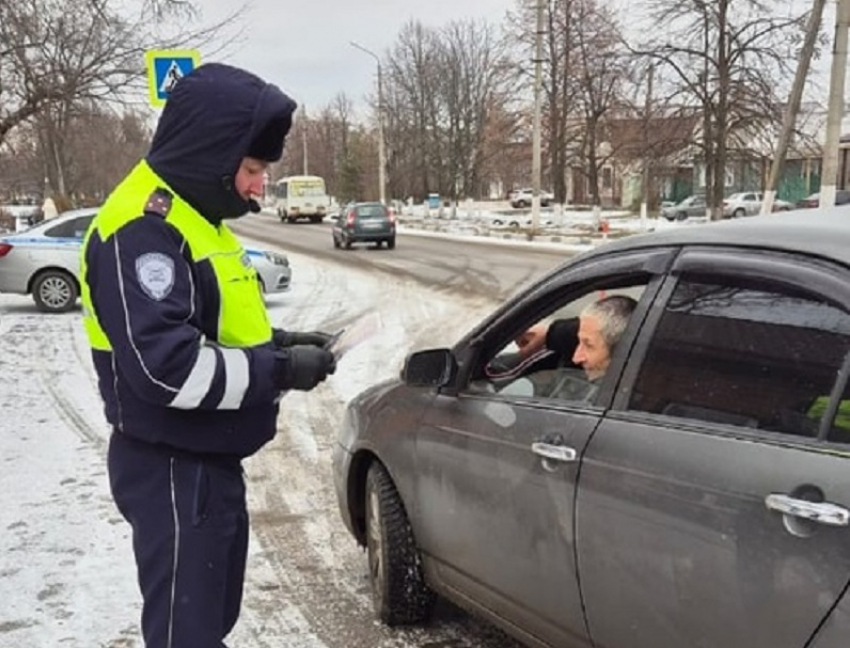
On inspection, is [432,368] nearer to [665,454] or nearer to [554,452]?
[554,452]

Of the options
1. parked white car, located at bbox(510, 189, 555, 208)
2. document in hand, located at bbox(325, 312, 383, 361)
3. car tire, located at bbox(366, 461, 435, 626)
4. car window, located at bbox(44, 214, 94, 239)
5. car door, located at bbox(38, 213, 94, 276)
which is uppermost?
document in hand, located at bbox(325, 312, 383, 361)

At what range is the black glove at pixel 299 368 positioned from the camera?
7.14 ft

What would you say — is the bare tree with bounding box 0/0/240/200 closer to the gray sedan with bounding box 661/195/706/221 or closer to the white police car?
the white police car

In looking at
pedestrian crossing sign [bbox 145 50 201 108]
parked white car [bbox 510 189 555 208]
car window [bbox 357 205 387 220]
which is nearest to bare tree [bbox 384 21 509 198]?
parked white car [bbox 510 189 555 208]

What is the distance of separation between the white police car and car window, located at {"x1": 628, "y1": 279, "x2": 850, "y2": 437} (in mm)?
11329

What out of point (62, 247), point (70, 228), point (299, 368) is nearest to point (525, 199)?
point (70, 228)

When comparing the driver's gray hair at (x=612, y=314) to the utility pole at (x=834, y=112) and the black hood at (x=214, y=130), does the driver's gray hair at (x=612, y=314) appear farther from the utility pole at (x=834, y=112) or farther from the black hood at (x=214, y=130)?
the utility pole at (x=834, y=112)

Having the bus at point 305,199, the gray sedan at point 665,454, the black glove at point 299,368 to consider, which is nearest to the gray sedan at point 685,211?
the bus at point 305,199

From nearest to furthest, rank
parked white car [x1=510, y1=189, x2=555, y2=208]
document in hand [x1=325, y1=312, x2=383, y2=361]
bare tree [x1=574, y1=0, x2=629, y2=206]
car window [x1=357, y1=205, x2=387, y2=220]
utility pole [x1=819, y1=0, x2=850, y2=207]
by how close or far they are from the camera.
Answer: document in hand [x1=325, y1=312, x2=383, y2=361], utility pole [x1=819, y1=0, x2=850, y2=207], car window [x1=357, y1=205, x2=387, y2=220], bare tree [x1=574, y1=0, x2=629, y2=206], parked white car [x1=510, y1=189, x2=555, y2=208]

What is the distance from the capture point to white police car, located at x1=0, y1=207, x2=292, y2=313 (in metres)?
13.1

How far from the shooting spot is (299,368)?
86.4 inches

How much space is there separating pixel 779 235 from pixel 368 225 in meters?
25.5

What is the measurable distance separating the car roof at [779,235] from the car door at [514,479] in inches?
3.0

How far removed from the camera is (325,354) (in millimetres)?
2281
